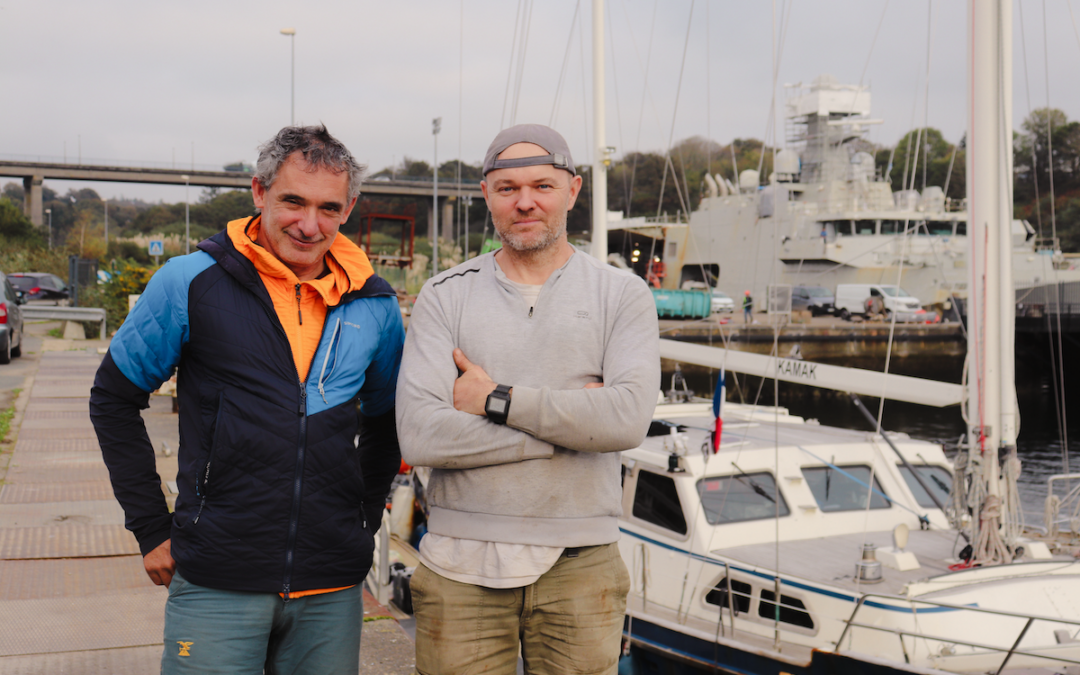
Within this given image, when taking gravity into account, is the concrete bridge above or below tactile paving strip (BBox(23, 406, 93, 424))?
above

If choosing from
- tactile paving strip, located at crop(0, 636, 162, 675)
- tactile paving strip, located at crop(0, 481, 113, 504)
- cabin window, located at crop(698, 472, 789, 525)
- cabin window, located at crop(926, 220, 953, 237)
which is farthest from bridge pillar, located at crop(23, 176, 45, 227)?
tactile paving strip, located at crop(0, 636, 162, 675)

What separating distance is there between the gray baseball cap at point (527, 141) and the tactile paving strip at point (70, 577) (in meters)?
4.05

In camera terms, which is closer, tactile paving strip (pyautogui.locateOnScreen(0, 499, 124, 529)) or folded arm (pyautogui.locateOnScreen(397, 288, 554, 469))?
folded arm (pyautogui.locateOnScreen(397, 288, 554, 469))

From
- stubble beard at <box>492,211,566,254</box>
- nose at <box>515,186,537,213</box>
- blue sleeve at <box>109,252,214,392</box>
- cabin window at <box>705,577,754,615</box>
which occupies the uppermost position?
nose at <box>515,186,537,213</box>

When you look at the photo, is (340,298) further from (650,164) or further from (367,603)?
(650,164)

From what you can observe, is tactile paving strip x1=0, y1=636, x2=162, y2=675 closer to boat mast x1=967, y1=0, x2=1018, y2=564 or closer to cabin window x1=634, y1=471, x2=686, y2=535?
cabin window x1=634, y1=471, x2=686, y2=535

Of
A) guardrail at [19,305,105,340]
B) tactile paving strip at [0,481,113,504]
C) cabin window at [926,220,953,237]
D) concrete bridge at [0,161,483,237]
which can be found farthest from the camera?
concrete bridge at [0,161,483,237]

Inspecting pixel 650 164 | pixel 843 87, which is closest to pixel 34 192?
pixel 650 164

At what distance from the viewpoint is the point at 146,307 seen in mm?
2383

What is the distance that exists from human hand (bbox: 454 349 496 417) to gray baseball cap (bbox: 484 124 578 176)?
1.91 feet

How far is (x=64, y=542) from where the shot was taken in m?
6.00

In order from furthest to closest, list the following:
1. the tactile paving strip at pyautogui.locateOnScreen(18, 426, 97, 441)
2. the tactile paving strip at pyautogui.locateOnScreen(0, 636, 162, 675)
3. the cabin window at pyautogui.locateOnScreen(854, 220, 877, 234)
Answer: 1. the cabin window at pyautogui.locateOnScreen(854, 220, 877, 234)
2. the tactile paving strip at pyautogui.locateOnScreen(18, 426, 97, 441)
3. the tactile paving strip at pyautogui.locateOnScreen(0, 636, 162, 675)

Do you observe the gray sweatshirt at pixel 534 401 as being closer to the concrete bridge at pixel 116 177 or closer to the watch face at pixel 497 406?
the watch face at pixel 497 406

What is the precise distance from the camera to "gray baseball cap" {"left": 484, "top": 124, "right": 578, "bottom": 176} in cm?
248
